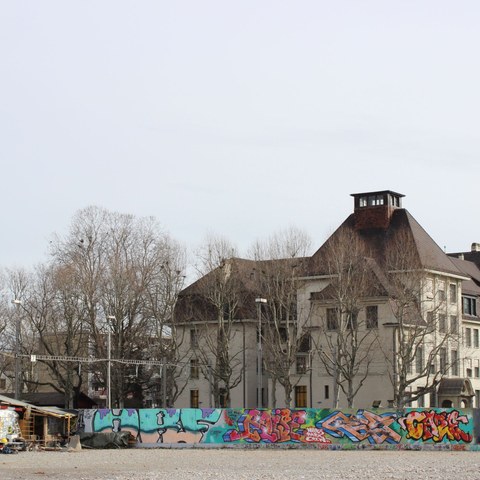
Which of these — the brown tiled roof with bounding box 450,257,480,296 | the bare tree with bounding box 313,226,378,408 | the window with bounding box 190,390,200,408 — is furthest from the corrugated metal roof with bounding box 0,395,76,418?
the brown tiled roof with bounding box 450,257,480,296

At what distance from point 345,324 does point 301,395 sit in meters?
12.3

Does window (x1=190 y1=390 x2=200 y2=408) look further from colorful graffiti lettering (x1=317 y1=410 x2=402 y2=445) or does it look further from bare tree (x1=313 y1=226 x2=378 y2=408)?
colorful graffiti lettering (x1=317 y1=410 x2=402 y2=445)

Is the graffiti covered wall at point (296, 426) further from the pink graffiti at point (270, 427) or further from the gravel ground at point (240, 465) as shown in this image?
the gravel ground at point (240, 465)

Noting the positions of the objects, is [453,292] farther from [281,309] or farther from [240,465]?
[240,465]

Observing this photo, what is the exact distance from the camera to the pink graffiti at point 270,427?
63.2 meters

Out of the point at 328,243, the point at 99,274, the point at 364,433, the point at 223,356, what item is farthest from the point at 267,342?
the point at 364,433

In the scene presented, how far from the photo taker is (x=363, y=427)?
6138cm

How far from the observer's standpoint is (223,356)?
3398 inches

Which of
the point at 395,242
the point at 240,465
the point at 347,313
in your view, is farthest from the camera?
the point at 395,242

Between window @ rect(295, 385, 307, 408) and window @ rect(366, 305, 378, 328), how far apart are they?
939cm

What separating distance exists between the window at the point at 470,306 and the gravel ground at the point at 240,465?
42.9 metres

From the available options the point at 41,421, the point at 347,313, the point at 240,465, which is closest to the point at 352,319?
the point at 347,313

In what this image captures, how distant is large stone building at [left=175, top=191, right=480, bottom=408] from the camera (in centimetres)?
8044

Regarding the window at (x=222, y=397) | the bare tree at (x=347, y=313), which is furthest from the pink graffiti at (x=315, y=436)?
the window at (x=222, y=397)
